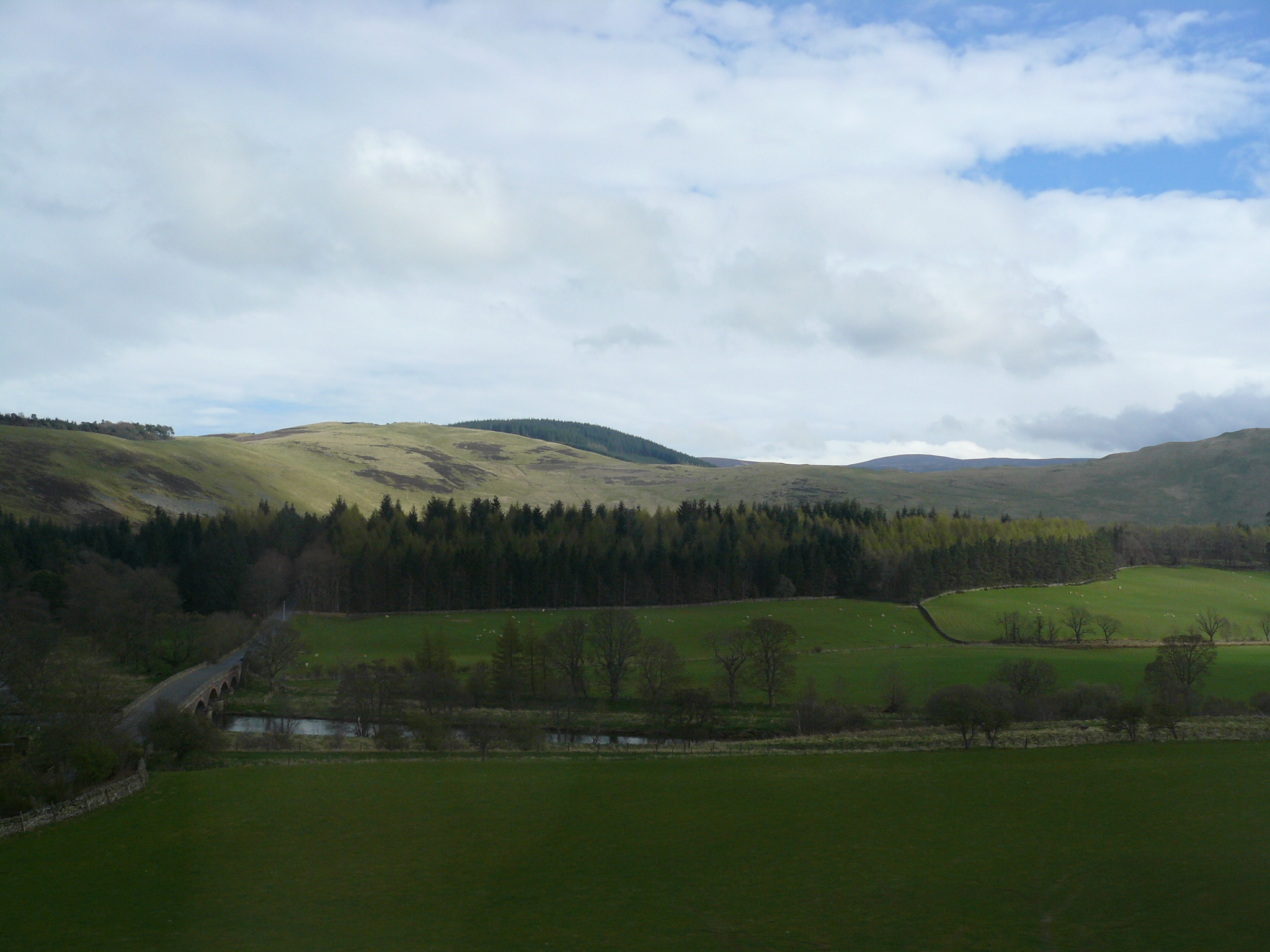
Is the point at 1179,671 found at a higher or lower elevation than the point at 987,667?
higher

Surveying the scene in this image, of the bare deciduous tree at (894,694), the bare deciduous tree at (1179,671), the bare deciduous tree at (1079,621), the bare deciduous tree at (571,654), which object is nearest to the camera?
the bare deciduous tree at (1179,671)

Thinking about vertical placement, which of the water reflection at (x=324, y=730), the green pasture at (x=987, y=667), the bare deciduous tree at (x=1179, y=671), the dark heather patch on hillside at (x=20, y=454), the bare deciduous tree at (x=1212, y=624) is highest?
the dark heather patch on hillside at (x=20, y=454)

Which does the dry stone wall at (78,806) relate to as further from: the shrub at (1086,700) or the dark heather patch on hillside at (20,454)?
the dark heather patch on hillside at (20,454)

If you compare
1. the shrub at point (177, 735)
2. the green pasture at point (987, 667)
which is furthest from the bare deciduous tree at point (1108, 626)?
the shrub at point (177, 735)

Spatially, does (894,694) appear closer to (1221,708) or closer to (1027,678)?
(1027,678)

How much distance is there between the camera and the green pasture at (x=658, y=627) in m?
98.4

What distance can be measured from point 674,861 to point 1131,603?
121783mm

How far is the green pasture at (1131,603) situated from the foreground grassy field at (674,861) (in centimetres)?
7030

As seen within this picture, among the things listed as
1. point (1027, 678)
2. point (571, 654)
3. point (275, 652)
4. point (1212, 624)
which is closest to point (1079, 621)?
point (1212, 624)

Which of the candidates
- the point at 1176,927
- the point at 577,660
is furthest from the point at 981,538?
the point at 1176,927

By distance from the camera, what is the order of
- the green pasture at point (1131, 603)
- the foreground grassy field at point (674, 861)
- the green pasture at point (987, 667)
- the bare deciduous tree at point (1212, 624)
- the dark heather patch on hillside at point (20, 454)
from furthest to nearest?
the dark heather patch on hillside at point (20, 454), the green pasture at point (1131, 603), the bare deciduous tree at point (1212, 624), the green pasture at point (987, 667), the foreground grassy field at point (674, 861)

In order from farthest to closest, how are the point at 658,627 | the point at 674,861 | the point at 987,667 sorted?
the point at 658,627, the point at 987,667, the point at 674,861

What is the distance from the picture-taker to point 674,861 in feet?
98.6

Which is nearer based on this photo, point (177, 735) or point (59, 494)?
point (177, 735)
